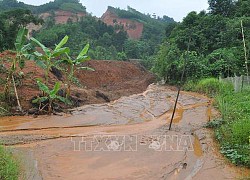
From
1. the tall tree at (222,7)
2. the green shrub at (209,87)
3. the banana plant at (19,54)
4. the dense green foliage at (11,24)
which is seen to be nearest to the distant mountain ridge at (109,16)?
the tall tree at (222,7)

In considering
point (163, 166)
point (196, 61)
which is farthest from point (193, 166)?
point (196, 61)

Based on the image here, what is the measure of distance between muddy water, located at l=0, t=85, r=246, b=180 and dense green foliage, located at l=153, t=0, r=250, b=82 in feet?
34.1

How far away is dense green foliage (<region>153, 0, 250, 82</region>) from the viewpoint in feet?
A: 73.7

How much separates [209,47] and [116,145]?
2030 centimetres

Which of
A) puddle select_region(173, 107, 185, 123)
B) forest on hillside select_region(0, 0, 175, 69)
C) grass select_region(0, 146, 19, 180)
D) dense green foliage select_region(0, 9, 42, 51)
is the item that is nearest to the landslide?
puddle select_region(173, 107, 185, 123)

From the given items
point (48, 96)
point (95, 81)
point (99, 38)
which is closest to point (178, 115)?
point (48, 96)

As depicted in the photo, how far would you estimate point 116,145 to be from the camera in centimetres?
839

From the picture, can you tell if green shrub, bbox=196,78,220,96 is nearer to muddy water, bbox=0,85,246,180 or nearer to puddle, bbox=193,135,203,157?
muddy water, bbox=0,85,246,180

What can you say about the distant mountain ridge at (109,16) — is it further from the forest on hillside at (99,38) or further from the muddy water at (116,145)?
the muddy water at (116,145)

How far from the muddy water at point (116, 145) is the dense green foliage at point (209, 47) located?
34.1ft

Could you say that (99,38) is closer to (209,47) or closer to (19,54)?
(209,47)

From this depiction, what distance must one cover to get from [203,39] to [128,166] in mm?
21683

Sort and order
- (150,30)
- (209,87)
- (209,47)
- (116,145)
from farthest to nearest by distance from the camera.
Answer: (150,30)
(209,47)
(209,87)
(116,145)

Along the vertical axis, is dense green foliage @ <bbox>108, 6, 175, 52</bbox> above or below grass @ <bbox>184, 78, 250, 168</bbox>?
above
